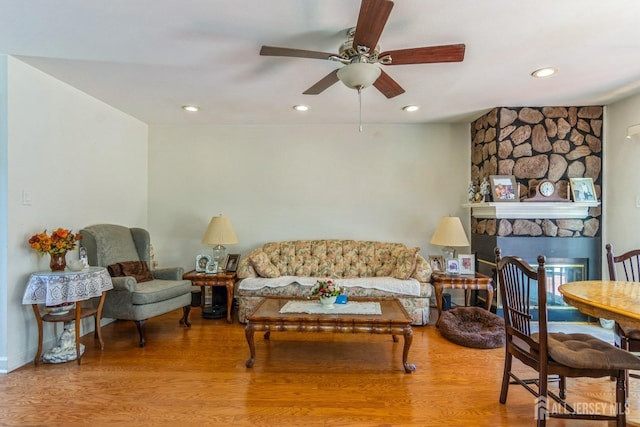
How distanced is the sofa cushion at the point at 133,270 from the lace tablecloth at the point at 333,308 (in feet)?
5.66

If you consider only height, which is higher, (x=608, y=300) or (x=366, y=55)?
(x=366, y=55)

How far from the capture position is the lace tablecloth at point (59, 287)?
2.52 metres

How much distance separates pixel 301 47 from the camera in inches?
92.8

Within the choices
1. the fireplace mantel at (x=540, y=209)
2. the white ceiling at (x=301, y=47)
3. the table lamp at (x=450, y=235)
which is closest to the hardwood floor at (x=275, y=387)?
the table lamp at (x=450, y=235)

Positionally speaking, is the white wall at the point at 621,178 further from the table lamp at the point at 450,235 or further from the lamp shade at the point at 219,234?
the lamp shade at the point at 219,234

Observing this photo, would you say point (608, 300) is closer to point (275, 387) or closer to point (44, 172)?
point (275, 387)

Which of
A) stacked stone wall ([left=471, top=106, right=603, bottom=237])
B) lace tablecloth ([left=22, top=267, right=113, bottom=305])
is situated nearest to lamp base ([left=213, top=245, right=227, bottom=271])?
lace tablecloth ([left=22, top=267, right=113, bottom=305])

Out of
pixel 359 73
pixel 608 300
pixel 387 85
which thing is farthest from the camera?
pixel 387 85

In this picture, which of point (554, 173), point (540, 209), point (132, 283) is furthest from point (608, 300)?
point (132, 283)

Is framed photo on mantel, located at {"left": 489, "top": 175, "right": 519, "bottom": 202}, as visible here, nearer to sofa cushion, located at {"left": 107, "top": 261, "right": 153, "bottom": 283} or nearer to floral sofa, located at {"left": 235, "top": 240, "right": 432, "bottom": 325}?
floral sofa, located at {"left": 235, "top": 240, "right": 432, "bottom": 325}

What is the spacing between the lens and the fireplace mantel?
11.6ft

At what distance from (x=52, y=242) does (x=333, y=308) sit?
2346 millimetres

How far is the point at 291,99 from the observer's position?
3.44m

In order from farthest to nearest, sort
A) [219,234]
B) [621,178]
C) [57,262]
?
[219,234], [621,178], [57,262]
